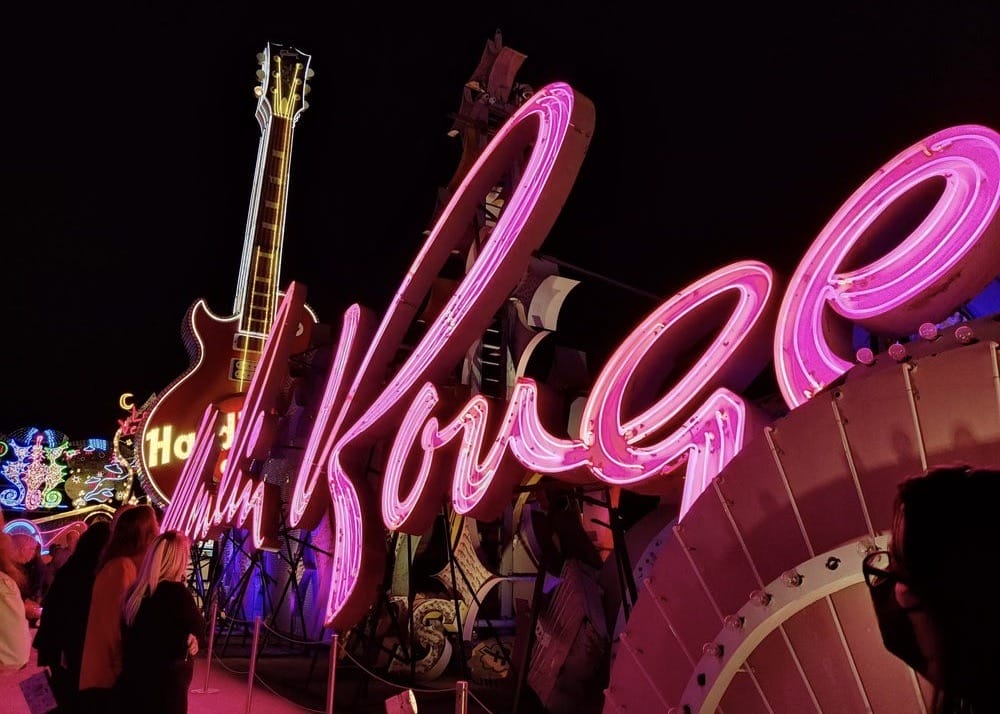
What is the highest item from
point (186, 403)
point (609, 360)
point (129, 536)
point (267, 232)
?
point (609, 360)

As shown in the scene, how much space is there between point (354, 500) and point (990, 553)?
7141 mm

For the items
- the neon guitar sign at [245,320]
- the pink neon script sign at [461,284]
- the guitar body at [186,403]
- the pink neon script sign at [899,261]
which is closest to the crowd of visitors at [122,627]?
the pink neon script sign at [461,284]

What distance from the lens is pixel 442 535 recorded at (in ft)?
45.1

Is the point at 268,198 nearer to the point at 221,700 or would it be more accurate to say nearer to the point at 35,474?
the point at 221,700

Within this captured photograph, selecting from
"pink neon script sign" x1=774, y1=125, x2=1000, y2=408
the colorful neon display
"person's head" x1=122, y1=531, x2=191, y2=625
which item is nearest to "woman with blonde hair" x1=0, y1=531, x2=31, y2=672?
"person's head" x1=122, y1=531, x2=191, y2=625

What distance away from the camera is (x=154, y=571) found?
481 centimetres

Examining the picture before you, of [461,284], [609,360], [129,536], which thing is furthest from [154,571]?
[461,284]

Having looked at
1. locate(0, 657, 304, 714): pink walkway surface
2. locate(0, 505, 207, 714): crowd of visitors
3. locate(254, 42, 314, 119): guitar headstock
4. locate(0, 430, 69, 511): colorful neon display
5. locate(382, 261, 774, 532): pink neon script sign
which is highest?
locate(254, 42, 314, 119): guitar headstock

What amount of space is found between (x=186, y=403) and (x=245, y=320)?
2944mm

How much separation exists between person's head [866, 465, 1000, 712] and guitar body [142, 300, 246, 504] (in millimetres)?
21590

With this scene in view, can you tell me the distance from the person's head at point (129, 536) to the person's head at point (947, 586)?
16.1ft

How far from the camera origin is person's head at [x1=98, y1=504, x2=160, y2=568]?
17.2ft

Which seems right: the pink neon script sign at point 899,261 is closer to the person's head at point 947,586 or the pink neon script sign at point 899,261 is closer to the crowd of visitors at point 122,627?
the person's head at point 947,586

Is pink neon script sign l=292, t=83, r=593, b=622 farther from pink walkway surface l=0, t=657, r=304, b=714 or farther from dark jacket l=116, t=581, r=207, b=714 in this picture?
dark jacket l=116, t=581, r=207, b=714
